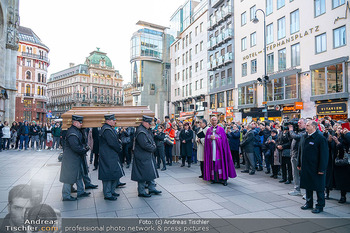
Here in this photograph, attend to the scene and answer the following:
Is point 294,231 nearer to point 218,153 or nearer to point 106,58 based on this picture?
point 218,153

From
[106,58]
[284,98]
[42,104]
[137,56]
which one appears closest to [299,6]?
[284,98]

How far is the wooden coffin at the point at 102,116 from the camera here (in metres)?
Result: 6.42

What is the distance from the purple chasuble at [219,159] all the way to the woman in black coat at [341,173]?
8.80 ft

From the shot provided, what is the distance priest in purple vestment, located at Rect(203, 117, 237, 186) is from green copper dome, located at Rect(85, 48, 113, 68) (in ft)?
346

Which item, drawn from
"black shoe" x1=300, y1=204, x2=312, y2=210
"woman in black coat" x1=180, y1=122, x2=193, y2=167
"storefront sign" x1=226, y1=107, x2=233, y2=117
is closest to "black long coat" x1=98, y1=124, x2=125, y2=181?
"black shoe" x1=300, y1=204, x2=312, y2=210

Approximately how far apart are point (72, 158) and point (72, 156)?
0.16 feet

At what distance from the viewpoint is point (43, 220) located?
3.17 metres

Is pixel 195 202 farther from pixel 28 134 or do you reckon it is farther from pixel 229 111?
pixel 229 111

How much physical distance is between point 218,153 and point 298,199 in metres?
2.52

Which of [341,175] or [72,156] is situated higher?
[72,156]

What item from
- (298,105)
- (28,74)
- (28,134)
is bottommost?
(28,134)

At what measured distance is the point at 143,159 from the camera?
6.07 metres

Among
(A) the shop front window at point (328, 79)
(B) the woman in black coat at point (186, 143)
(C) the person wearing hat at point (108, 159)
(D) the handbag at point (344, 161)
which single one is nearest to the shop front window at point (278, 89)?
(A) the shop front window at point (328, 79)

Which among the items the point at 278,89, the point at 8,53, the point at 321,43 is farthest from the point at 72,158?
the point at 8,53
